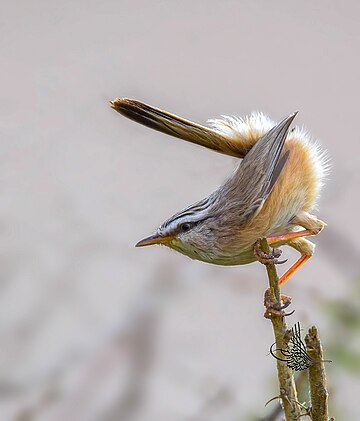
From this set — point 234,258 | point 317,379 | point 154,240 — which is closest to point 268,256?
point 234,258

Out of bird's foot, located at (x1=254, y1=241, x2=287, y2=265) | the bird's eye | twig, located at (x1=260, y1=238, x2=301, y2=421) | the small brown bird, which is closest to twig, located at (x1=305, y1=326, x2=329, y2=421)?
twig, located at (x1=260, y1=238, x2=301, y2=421)

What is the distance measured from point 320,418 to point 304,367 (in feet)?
0.42

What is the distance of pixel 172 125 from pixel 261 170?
14.3 inches

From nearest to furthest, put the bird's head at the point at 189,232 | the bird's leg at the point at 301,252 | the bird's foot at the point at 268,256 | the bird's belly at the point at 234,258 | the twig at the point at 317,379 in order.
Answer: the twig at the point at 317,379 < the bird's foot at the point at 268,256 < the bird's belly at the point at 234,258 < the bird's head at the point at 189,232 < the bird's leg at the point at 301,252

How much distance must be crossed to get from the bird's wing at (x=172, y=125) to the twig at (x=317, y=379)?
1.04m

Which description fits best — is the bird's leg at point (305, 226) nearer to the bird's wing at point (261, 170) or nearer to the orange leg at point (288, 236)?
the orange leg at point (288, 236)

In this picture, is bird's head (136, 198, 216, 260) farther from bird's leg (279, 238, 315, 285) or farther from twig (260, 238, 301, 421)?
twig (260, 238, 301, 421)

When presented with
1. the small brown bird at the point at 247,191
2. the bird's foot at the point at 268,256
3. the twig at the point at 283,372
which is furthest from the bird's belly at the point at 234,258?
the twig at the point at 283,372

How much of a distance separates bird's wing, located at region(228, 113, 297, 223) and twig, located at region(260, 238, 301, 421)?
0.54 meters

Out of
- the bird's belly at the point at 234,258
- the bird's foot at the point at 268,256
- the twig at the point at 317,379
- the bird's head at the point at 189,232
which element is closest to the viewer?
the twig at the point at 317,379

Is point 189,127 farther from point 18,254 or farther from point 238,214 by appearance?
point 18,254

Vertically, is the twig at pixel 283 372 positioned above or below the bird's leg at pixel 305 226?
below

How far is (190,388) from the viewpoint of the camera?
10.4 feet

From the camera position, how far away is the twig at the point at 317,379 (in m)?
1.70
